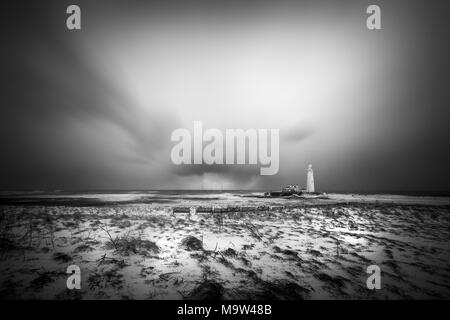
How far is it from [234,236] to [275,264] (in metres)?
2.60

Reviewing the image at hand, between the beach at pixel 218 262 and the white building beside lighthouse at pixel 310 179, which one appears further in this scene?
the white building beside lighthouse at pixel 310 179

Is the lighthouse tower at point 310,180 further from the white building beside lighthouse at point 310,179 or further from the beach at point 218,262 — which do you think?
the beach at point 218,262

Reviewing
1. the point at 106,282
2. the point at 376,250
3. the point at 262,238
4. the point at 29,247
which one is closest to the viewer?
the point at 106,282

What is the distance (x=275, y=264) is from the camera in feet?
16.8

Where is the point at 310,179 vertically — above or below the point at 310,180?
above

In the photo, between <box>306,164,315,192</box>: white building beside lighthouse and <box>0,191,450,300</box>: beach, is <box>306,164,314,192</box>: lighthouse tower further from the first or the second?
<box>0,191,450,300</box>: beach

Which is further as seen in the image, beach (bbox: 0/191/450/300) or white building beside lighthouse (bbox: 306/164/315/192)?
white building beside lighthouse (bbox: 306/164/315/192)

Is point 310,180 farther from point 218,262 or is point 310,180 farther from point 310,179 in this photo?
point 218,262

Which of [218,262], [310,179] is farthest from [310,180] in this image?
[218,262]

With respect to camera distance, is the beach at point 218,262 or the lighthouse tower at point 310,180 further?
the lighthouse tower at point 310,180

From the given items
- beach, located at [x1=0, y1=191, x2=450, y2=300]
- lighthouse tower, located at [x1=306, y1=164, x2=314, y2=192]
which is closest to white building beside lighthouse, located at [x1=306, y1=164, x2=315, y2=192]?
lighthouse tower, located at [x1=306, y1=164, x2=314, y2=192]

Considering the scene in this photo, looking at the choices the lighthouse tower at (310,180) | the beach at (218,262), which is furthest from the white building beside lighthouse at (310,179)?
the beach at (218,262)
